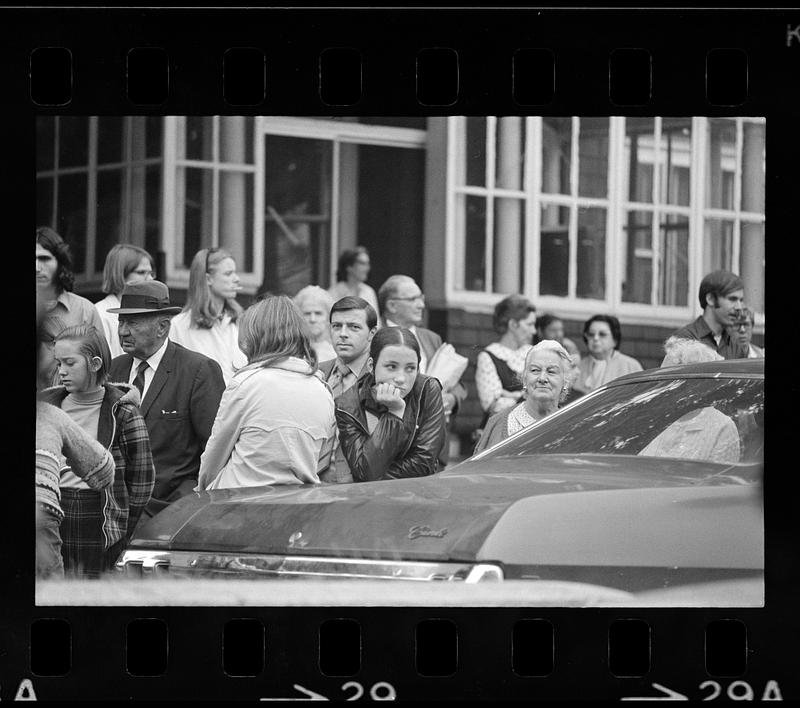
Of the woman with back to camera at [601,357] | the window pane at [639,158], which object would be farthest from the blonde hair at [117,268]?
the window pane at [639,158]

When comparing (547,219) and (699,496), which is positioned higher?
(547,219)

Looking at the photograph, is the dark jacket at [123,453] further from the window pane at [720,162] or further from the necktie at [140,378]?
the window pane at [720,162]

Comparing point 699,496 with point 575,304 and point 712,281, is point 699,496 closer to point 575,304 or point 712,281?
point 712,281

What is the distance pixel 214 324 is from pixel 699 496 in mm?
2489

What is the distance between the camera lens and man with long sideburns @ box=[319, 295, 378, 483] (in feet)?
22.7

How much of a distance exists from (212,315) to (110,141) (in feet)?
2.85

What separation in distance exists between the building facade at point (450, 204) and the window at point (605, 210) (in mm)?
11

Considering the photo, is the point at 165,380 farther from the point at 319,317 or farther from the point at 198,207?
the point at 198,207

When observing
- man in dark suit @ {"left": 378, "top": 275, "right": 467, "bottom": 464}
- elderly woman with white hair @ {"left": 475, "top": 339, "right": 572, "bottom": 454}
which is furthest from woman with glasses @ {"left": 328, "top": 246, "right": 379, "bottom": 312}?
elderly woman with white hair @ {"left": 475, "top": 339, "right": 572, "bottom": 454}

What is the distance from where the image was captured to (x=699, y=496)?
5.58m

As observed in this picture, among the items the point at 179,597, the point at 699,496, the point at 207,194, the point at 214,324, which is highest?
the point at 207,194

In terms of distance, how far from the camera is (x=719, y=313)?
6.93 meters
